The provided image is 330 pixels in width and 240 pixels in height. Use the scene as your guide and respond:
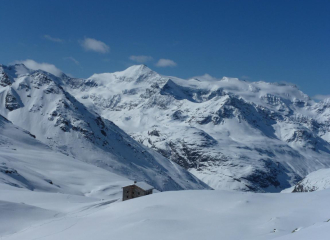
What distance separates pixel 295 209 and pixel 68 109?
527ft

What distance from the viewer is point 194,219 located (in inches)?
1111

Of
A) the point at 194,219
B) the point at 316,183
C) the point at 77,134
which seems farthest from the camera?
the point at 77,134

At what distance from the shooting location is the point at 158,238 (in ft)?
79.0

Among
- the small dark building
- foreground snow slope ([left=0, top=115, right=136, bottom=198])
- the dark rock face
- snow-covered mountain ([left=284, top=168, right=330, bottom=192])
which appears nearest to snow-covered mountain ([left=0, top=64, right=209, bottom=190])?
the dark rock face

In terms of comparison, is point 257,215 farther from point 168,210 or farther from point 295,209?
point 168,210

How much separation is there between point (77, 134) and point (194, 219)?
5663 inches

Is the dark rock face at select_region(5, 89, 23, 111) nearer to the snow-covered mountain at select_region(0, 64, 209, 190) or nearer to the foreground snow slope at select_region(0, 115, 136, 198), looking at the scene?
the snow-covered mountain at select_region(0, 64, 209, 190)

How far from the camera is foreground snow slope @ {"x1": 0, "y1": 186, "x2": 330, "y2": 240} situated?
82.1 feet

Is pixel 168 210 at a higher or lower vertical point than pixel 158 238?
higher

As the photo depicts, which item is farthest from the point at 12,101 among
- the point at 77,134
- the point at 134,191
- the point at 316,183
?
the point at 316,183

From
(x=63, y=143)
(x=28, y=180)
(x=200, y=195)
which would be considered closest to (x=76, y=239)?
(x=200, y=195)

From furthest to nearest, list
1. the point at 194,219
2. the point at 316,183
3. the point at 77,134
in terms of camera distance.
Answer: the point at 77,134 → the point at 316,183 → the point at 194,219

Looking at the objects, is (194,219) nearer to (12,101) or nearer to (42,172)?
(42,172)

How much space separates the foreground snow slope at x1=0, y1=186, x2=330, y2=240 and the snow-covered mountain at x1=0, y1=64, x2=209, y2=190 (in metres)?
113
